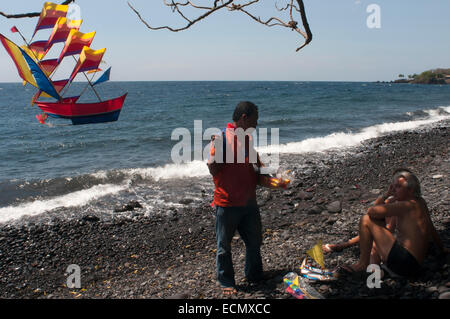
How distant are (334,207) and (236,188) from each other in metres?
4.57

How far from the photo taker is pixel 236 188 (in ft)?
13.0

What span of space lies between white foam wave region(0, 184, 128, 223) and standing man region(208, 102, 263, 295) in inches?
310

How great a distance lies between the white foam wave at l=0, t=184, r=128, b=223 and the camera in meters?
10.2

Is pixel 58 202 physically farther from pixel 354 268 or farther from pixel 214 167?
pixel 354 268

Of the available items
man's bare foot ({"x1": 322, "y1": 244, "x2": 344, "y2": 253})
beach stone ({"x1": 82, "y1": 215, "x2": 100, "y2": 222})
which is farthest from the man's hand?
beach stone ({"x1": 82, "y1": 215, "x2": 100, "y2": 222})

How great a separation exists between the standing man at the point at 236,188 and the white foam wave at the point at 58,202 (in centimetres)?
787

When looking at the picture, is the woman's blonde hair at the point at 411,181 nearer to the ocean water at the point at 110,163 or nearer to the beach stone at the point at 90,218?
the ocean water at the point at 110,163

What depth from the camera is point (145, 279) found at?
18.8 feet

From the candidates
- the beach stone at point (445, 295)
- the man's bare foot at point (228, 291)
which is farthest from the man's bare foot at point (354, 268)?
the man's bare foot at point (228, 291)

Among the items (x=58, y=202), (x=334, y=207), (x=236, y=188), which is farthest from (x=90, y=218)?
(x=236, y=188)

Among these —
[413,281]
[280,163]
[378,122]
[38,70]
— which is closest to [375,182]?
[280,163]

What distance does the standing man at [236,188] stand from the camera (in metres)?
3.73
